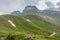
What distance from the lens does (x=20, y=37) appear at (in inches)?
6127

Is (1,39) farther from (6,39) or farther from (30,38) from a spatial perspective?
(30,38)

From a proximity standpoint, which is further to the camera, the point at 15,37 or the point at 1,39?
the point at 1,39

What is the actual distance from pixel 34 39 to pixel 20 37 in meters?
11.3

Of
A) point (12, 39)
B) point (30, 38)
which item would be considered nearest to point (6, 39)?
point (12, 39)

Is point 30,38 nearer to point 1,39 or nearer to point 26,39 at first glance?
point 26,39

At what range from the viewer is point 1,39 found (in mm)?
167375

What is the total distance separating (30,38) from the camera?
15825cm

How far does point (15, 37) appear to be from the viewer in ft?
497

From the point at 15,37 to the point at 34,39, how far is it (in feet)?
52.1

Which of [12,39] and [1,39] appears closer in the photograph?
[12,39]

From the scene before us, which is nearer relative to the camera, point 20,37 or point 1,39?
point 20,37

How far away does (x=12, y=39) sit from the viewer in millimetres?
150000

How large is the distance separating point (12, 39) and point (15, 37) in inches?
117

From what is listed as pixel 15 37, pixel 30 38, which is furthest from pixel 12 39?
pixel 30 38
